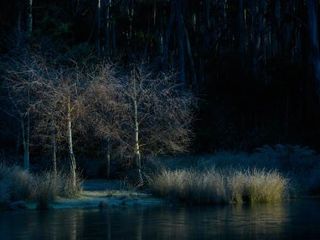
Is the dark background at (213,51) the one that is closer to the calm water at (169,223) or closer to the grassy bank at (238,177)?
the grassy bank at (238,177)

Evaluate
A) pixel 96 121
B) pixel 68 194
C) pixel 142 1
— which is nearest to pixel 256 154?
pixel 96 121

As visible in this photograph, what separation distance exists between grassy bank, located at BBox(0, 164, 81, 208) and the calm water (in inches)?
67.3

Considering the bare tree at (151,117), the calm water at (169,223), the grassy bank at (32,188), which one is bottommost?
the calm water at (169,223)

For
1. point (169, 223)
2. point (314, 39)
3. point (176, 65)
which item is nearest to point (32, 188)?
point (169, 223)

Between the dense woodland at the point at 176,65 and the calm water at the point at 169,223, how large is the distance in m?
A: 6.70

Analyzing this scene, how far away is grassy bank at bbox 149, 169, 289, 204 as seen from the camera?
27812 mm

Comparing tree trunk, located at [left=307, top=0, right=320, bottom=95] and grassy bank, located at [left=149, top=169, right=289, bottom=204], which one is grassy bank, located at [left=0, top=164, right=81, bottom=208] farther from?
tree trunk, located at [left=307, top=0, right=320, bottom=95]

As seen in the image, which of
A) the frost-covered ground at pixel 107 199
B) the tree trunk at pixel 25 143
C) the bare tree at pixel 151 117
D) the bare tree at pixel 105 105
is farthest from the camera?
the tree trunk at pixel 25 143

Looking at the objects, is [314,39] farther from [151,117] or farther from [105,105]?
[105,105]

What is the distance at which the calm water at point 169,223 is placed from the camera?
18.8 meters

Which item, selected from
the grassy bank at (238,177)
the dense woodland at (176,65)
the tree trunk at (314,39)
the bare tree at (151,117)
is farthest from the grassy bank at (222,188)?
the tree trunk at (314,39)

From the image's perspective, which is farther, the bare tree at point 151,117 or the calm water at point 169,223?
the bare tree at point 151,117

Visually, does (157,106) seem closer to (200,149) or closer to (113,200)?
(113,200)

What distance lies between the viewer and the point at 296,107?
48.8 metres
